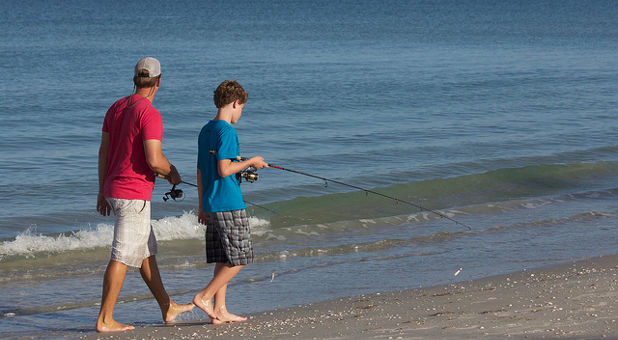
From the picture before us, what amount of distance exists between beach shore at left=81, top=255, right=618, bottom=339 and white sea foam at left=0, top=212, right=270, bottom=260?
301cm

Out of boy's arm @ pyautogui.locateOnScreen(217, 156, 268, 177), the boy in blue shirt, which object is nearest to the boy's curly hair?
the boy in blue shirt

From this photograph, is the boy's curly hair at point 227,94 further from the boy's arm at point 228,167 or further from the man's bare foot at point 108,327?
the man's bare foot at point 108,327

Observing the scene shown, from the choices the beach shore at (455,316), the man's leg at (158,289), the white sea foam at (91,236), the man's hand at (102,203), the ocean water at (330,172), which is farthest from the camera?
the white sea foam at (91,236)

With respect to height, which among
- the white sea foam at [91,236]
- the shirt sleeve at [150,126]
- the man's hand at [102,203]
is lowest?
Result: the white sea foam at [91,236]

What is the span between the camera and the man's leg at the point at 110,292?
4.60m

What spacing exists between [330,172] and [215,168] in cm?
766

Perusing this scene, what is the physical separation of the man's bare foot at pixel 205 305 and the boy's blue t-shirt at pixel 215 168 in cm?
54

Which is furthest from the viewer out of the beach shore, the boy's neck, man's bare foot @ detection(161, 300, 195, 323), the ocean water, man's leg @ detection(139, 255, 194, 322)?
the ocean water

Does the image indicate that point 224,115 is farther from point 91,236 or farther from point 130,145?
point 91,236

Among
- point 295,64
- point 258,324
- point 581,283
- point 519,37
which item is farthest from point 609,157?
point 519,37

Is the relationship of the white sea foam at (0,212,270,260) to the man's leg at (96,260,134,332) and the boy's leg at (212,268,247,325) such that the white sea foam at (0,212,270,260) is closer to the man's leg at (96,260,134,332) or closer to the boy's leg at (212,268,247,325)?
the man's leg at (96,260,134,332)

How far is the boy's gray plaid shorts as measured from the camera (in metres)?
4.54

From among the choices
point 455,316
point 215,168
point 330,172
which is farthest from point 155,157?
point 330,172

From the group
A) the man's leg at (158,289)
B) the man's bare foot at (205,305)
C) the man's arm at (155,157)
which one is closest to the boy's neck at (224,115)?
the man's arm at (155,157)
